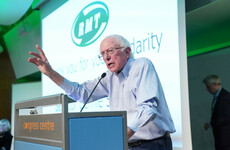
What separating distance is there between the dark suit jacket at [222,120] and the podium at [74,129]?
95.2 inches

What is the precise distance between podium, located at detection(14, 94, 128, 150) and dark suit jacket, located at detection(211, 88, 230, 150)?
2.42 m

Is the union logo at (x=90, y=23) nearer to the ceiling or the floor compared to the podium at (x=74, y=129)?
nearer to the ceiling

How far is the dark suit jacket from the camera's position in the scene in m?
3.39

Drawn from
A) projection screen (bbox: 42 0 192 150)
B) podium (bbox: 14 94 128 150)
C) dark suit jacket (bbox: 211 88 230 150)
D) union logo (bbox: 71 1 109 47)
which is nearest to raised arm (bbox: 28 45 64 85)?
podium (bbox: 14 94 128 150)

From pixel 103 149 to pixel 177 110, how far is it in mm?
1261

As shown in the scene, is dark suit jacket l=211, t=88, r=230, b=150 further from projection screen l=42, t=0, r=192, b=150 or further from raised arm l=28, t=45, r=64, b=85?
raised arm l=28, t=45, r=64, b=85

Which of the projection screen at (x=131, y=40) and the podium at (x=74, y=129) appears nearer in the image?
the podium at (x=74, y=129)

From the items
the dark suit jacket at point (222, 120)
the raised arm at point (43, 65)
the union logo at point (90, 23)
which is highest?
the union logo at point (90, 23)

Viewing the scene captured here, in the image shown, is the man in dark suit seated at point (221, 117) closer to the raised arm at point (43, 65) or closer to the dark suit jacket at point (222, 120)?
the dark suit jacket at point (222, 120)

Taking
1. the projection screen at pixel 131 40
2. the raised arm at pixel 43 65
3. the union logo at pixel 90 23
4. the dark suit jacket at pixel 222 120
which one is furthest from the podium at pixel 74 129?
the dark suit jacket at pixel 222 120

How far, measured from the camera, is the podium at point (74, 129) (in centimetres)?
114

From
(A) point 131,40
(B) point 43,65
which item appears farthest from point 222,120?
(B) point 43,65

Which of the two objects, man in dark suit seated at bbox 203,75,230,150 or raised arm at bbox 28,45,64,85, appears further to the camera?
man in dark suit seated at bbox 203,75,230,150

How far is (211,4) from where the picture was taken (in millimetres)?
3000
